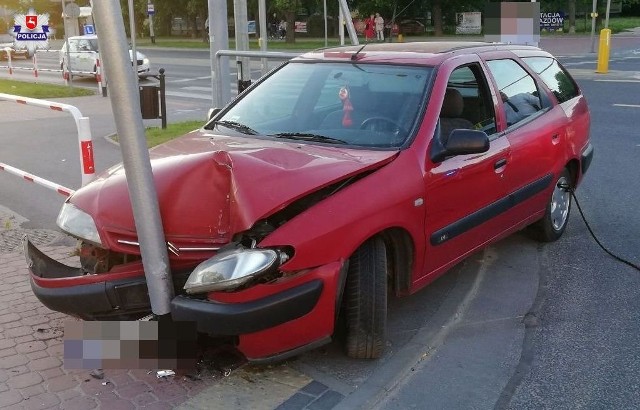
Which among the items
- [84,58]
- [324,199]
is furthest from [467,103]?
[84,58]

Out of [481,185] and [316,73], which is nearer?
[481,185]

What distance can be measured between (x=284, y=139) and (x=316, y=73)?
855 mm

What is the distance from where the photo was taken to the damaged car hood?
3.71 metres

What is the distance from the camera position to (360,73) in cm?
510

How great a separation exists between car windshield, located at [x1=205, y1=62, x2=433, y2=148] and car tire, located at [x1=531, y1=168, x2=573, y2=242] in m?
2.00

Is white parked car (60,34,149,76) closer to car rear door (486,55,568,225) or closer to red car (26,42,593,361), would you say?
car rear door (486,55,568,225)

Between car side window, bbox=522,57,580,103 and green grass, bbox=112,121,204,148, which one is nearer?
car side window, bbox=522,57,580,103

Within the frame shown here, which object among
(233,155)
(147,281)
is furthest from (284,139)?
(147,281)

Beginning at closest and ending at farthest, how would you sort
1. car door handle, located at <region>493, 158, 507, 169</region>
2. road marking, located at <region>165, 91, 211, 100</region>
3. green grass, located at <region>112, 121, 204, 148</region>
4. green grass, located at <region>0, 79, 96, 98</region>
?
1. car door handle, located at <region>493, 158, 507, 169</region>
2. green grass, located at <region>112, 121, 204, 148</region>
3. road marking, located at <region>165, 91, 211, 100</region>
4. green grass, located at <region>0, 79, 96, 98</region>

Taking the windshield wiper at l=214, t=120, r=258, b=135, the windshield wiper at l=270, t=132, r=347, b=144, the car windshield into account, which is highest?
the car windshield

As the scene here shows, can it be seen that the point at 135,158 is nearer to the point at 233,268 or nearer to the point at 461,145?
the point at 233,268

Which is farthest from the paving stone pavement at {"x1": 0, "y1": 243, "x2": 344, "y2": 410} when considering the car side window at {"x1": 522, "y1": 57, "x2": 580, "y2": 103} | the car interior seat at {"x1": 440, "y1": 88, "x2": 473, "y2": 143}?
the car side window at {"x1": 522, "y1": 57, "x2": 580, "y2": 103}

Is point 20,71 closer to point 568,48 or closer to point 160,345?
point 568,48

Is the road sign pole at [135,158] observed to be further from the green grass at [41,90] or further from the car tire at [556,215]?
the green grass at [41,90]
